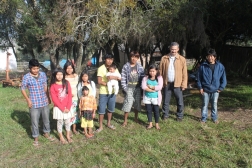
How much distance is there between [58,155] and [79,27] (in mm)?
6483

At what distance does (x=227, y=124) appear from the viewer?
200 inches

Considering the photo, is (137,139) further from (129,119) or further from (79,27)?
(79,27)

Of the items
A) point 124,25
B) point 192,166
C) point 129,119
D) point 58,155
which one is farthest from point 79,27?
point 192,166

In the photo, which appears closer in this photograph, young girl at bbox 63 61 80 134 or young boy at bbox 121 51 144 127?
young girl at bbox 63 61 80 134

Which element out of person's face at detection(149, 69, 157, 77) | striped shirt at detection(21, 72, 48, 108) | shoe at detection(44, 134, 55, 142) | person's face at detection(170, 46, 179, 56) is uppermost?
person's face at detection(170, 46, 179, 56)

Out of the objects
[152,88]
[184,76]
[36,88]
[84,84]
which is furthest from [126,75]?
[36,88]

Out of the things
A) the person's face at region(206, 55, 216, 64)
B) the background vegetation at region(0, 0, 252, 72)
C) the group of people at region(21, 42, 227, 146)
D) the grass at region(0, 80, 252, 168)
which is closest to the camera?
the grass at region(0, 80, 252, 168)

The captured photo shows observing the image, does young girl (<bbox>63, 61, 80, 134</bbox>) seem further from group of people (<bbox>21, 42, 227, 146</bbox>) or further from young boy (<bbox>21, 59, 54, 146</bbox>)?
young boy (<bbox>21, 59, 54, 146</bbox>)

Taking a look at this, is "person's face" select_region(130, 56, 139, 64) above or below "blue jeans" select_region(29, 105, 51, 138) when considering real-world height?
above

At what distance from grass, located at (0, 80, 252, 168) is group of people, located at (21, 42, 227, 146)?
10.0 inches

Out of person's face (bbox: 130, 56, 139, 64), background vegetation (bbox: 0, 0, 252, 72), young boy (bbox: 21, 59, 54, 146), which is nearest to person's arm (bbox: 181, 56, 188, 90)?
person's face (bbox: 130, 56, 139, 64)

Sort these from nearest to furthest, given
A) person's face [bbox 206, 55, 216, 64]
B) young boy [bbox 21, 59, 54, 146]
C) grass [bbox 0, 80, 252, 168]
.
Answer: grass [bbox 0, 80, 252, 168], young boy [bbox 21, 59, 54, 146], person's face [bbox 206, 55, 216, 64]

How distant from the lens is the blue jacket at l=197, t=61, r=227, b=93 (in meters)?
4.97

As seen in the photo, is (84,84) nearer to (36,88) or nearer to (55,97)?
(55,97)
